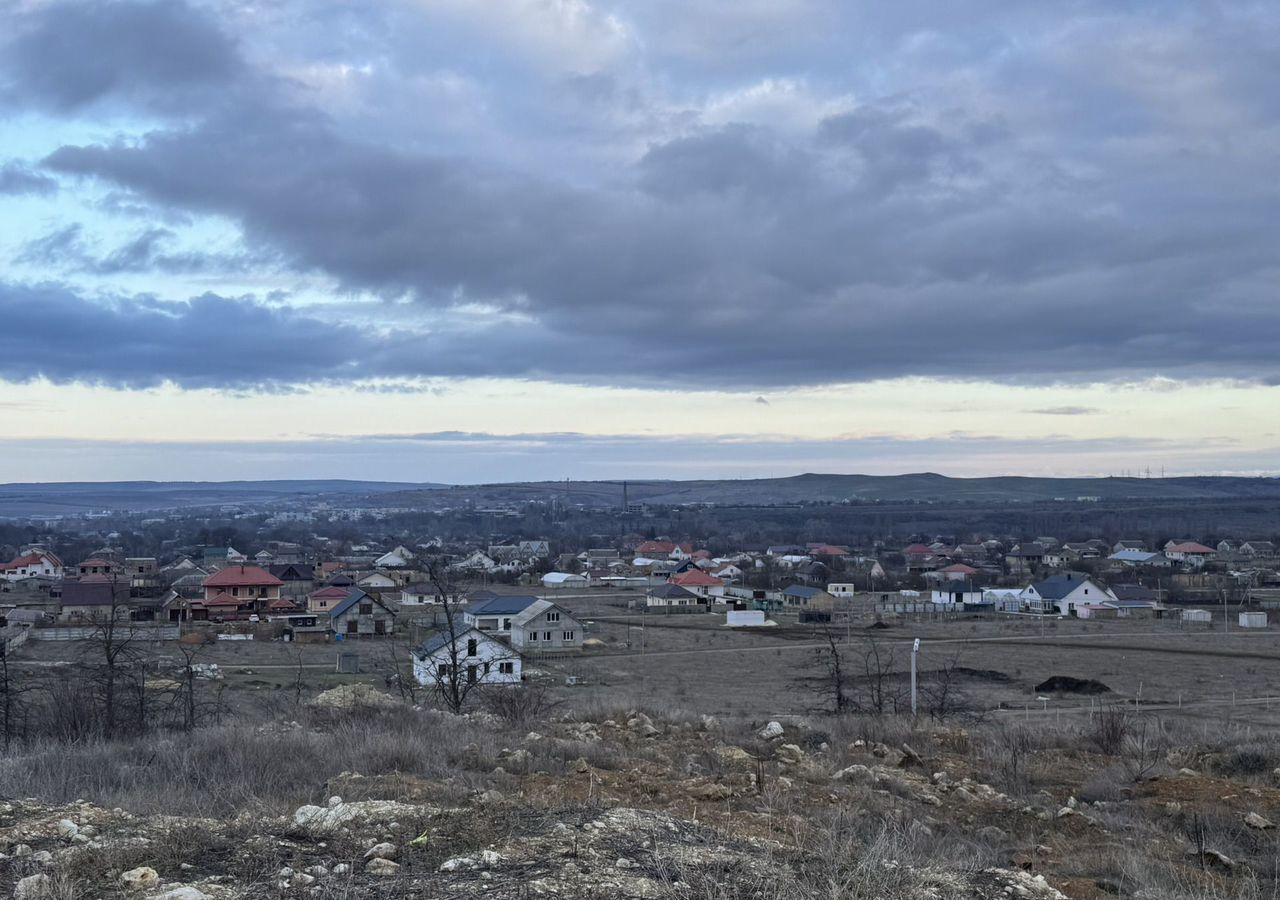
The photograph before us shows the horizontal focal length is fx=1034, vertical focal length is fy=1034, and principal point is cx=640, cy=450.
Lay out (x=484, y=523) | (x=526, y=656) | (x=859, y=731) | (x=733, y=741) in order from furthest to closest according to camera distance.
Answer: (x=484, y=523) < (x=526, y=656) < (x=859, y=731) < (x=733, y=741)

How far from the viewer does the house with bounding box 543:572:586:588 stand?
88.0 meters

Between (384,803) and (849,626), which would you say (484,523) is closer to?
(849,626)

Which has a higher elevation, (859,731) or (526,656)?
(859,731)

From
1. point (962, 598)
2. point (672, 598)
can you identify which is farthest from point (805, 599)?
point (962, 598)

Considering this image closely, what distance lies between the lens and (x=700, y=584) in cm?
7469

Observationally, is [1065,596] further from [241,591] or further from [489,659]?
[241,591]

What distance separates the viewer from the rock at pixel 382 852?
6.80m

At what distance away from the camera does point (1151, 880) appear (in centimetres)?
736

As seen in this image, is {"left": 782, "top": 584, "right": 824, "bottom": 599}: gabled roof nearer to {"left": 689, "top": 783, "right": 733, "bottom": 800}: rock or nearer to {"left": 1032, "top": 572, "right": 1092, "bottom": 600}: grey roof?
{"left": 1032, "top": 572, "right": 1092, "bottom": 600}: grey roof

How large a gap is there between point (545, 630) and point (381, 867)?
43.4 meters

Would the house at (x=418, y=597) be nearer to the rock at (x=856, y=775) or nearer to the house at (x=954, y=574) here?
the house at (x=954, y=574)

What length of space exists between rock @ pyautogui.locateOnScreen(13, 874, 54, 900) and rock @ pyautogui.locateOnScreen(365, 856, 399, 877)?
69.4 inches

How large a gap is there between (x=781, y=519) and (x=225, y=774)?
191 m

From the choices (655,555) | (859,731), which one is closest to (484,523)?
(655,555)
